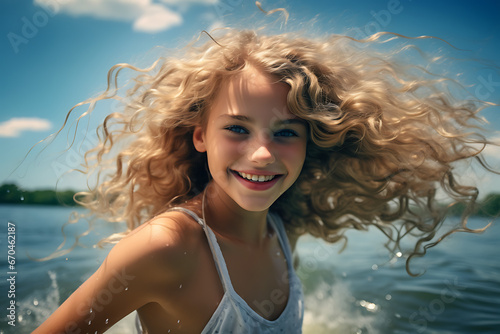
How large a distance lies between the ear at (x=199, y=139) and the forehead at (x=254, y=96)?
213 millimetres

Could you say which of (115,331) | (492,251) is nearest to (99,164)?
(115,331)

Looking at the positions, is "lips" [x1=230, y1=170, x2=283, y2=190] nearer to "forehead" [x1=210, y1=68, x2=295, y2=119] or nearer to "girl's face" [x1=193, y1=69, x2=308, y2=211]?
"girl's face" [x1=193, y1=69, x2=308, y2=211]

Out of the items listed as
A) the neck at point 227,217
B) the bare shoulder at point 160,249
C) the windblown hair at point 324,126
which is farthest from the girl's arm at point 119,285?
the windblown hair at point 324,126

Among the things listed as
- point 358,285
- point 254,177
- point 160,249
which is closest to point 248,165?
point 254,177

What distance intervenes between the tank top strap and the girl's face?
203mm

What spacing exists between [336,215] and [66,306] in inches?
76.3

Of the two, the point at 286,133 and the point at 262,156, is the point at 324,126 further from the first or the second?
the point at 262,156

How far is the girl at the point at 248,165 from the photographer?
5.41 feet

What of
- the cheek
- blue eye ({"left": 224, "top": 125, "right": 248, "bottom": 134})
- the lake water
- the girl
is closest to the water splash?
Result: the lake water

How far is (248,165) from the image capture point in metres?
1.76

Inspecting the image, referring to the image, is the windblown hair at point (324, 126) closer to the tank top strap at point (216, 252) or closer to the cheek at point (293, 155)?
the cheek at point (293, 155)

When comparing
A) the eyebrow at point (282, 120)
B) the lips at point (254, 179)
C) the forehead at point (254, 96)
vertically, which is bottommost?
the lips at point (254, 179)

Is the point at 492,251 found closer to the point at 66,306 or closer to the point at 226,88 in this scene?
the point at 226,88

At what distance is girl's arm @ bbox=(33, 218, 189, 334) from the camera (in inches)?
58.4
